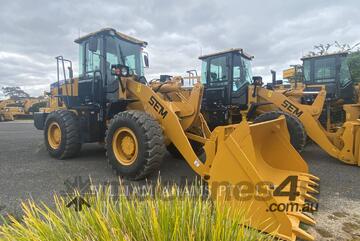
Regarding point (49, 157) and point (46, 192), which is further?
point (49, 157)

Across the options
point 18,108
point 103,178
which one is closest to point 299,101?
point 103,178

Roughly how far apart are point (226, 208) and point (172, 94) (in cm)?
509

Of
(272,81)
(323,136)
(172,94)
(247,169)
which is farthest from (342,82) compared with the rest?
(247,169)

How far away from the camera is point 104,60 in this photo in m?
6.93

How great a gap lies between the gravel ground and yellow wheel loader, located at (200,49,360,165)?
602 millimetres

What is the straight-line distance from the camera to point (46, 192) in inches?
186

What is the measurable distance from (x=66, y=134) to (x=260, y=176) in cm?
493

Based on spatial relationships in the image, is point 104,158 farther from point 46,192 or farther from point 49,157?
point 46,192

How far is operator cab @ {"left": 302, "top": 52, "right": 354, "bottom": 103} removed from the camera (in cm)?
1060

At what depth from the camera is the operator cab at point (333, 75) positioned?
34.8ft

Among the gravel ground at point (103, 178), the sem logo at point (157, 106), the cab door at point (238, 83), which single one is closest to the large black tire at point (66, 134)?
the gravel ground at point (103, 178)

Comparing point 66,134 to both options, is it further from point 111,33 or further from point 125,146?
point 111,33

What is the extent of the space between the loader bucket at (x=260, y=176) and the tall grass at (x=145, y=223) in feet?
1.78

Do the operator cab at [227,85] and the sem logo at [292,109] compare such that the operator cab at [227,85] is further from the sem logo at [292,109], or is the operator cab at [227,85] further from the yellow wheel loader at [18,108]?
the yellow wheel loader at [18,108]
